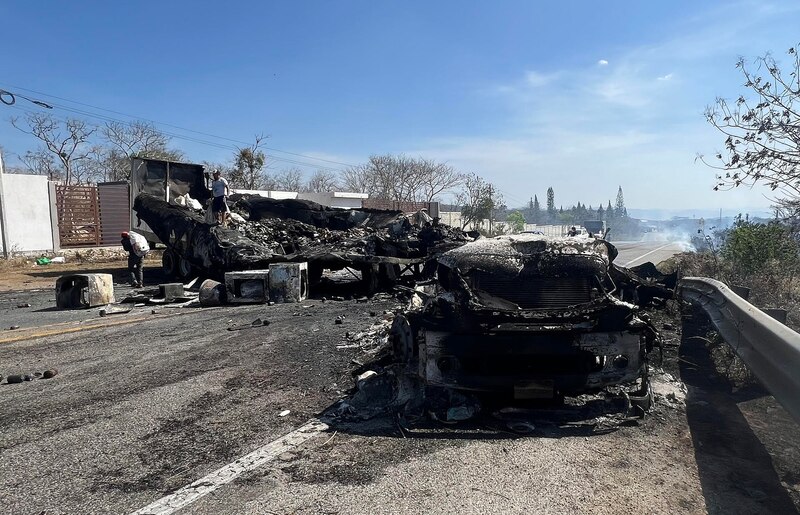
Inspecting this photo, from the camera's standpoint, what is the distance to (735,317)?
4453mm

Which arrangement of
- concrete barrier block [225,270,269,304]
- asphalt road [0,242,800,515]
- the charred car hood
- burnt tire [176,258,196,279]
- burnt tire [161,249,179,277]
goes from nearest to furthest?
asphalt road [0,242,800,515] < the charred car hood < concrete barrier block [225,270,269,304] < burnt tire [176,258,196,279] < burnt tire [161,249,179,277]

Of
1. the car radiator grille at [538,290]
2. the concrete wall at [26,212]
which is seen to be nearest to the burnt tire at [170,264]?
the concrete wall at [26,212]

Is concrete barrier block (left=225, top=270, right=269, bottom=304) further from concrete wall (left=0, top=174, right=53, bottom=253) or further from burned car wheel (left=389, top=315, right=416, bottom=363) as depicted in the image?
concrete wall (left=0, top=174, right=53, bottom=253)

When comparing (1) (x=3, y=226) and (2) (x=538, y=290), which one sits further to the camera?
(1) (x=3, y=226)

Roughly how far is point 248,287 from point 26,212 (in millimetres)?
12340

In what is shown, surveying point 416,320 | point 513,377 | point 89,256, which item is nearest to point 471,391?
point 513,377

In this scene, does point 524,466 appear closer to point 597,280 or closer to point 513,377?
point 513,377

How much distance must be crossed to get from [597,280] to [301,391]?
2.78m

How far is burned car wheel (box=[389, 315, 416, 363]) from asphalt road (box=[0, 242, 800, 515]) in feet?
1.93

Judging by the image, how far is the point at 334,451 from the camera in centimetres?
347

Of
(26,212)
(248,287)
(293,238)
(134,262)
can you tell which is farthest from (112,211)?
(248,287)

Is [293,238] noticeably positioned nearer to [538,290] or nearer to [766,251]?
[538,290]

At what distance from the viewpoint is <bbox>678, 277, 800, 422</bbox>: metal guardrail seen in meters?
3.03

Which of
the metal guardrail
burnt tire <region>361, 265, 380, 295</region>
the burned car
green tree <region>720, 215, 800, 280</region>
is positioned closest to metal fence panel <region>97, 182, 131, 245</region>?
burnt tire <region>361, 265, 380, 295</region>
